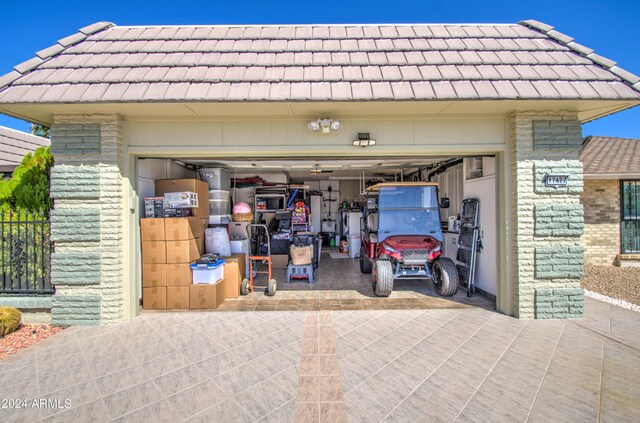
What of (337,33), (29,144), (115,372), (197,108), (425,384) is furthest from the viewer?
(29,144)

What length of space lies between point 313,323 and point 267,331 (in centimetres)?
70

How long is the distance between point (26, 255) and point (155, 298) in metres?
2.01

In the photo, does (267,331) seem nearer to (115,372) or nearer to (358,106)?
(115,372)

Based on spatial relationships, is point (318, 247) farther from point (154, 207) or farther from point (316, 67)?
point (316, 67)

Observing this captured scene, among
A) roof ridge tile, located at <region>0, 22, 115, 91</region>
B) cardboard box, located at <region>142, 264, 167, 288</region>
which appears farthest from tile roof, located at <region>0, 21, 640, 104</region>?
cardboard box, located at <region>142, 264, 167, 288</region>

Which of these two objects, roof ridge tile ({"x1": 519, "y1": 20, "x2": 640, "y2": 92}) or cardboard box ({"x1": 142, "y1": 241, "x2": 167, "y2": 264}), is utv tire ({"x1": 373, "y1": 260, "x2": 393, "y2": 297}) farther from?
roof ridge tile ({"x1": 519, "y1": 20, "x2": 640, "y2": 92})

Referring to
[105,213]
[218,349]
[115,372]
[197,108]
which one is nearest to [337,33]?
[197,108]

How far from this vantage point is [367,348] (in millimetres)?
3801

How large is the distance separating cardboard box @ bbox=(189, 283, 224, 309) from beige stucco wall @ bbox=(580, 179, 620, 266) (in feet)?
32.5

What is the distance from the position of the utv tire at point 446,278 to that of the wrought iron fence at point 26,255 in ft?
21.7

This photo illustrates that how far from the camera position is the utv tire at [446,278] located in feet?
18.8

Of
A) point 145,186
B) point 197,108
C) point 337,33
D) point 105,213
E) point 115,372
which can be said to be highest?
point 337,33

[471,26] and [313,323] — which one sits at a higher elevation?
[471,26]

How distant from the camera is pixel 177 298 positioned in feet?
17.4
